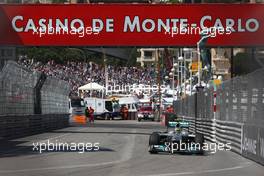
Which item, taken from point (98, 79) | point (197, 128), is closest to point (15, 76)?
point (197, 128)

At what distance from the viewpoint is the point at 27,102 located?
114 ft

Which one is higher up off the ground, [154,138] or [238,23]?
[238,23]

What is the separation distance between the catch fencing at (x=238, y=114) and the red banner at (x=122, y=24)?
351 centimetres

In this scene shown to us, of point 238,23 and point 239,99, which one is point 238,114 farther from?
point 238,23

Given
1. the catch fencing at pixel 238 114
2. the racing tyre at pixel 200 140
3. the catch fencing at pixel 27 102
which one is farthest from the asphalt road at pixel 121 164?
the catch fencing at pixel 27 102

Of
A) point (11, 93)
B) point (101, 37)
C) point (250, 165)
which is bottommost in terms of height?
point (250, 165)

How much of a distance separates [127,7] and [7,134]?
27.4 ft

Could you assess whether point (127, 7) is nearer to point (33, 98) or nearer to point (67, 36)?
point (67, 36)

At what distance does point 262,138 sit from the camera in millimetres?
15820

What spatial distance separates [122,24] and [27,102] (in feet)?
20.2

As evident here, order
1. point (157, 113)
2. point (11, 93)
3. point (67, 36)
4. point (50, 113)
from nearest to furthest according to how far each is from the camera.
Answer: point (11, 93)
point (67, 36)
point (50, 113)
point (157, 113)

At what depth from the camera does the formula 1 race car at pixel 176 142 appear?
2016cm

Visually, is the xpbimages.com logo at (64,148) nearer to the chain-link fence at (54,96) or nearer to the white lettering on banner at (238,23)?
the white lettering on banner at (238,23)

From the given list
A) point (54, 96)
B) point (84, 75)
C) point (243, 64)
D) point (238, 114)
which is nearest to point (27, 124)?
point (54, 96)
